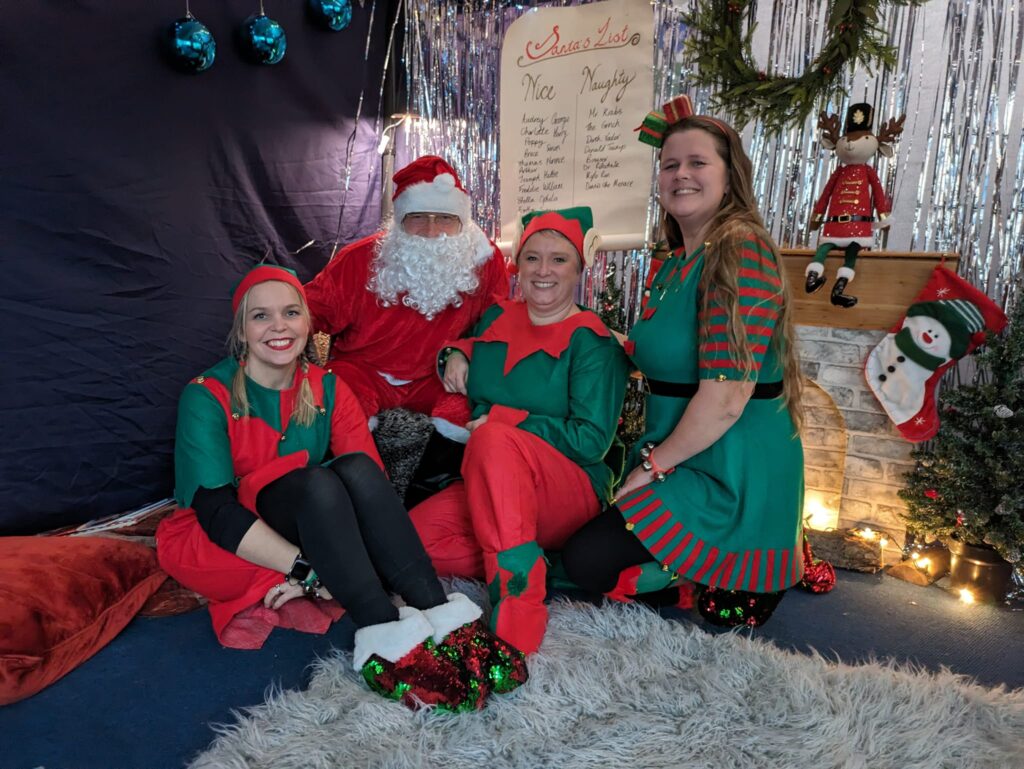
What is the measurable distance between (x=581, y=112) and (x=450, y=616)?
265 centimetres

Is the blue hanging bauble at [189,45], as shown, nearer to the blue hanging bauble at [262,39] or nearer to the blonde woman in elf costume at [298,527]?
the blue hanging bauble at [262,39]

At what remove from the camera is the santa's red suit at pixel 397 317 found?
9.29ft

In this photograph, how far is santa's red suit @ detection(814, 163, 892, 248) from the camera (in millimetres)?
2711

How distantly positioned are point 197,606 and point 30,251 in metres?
1.38

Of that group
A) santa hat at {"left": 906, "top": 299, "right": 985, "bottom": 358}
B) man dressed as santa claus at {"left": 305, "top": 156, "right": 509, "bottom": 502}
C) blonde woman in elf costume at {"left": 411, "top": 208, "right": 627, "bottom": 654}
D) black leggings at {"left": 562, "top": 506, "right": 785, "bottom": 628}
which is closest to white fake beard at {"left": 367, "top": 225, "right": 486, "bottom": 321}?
man dressed as santa claus at {"left": 305, "top": 156, "right": 509, "bottom": 502}

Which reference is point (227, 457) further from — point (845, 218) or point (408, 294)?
point (845, 218)

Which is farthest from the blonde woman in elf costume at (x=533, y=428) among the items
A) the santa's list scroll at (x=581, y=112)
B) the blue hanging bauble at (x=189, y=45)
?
the blue hanging bauble at (x=189, y=45)

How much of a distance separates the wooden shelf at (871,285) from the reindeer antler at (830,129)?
0.42m

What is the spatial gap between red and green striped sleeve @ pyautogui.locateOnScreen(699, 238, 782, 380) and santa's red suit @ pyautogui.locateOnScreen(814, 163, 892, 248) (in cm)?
105

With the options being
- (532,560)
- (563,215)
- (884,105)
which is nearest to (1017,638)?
(532,560)

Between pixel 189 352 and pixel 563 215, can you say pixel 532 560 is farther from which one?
pixel 189 352

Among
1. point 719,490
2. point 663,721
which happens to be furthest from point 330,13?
point 663,721

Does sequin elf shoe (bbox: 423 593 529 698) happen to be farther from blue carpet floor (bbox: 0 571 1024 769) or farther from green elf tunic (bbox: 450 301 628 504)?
green elf tunic (bbox: 450 301 628 504)

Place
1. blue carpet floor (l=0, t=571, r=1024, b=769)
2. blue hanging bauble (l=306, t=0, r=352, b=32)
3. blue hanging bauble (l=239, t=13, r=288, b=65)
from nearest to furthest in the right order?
blue carpet floor (l=0, t=571, r=1024, b=769) < blue hanging bauble (l=239, t=13, r=288, b=65) < blue hanging bauble (l=306, t=0, r=352, b=32)
